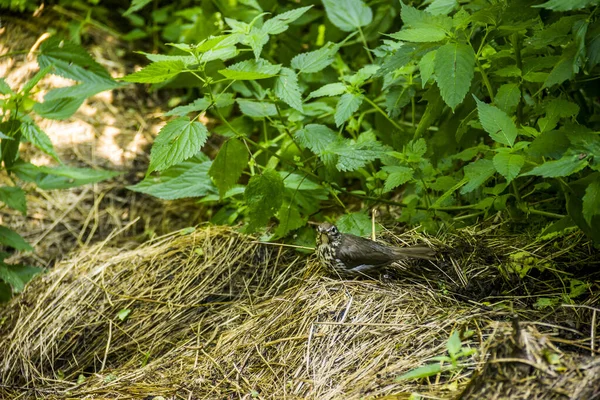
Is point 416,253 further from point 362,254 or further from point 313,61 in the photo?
point 313,61

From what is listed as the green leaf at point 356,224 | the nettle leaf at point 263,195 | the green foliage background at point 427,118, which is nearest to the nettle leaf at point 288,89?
the green foliage background at point 427,118

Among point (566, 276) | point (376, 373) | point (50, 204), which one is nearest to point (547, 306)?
point (566, 276)

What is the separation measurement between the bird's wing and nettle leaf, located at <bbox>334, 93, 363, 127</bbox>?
55cm

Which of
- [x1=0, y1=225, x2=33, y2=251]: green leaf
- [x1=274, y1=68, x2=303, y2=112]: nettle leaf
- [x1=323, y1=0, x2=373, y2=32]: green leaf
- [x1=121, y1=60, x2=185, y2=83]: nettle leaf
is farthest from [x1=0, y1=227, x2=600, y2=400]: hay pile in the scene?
[x1=323, y1=0, x2=373, y2=32]: green leaf

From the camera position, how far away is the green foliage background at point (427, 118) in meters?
2.21

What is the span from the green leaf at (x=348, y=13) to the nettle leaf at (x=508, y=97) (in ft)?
3.78

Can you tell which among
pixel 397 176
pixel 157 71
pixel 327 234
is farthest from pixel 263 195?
pixel 157 71

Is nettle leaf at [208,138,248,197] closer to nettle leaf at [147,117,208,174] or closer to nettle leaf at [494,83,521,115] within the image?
nettle leaf at [147,117,208,174]

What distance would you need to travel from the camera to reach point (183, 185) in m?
3.12

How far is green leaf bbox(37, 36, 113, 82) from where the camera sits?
313 cm

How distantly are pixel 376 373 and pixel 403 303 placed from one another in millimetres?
421

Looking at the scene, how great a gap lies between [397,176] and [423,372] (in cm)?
99

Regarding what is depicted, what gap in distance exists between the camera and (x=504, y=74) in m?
2.45

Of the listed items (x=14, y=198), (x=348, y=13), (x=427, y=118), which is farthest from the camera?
(x=348, y=13)
